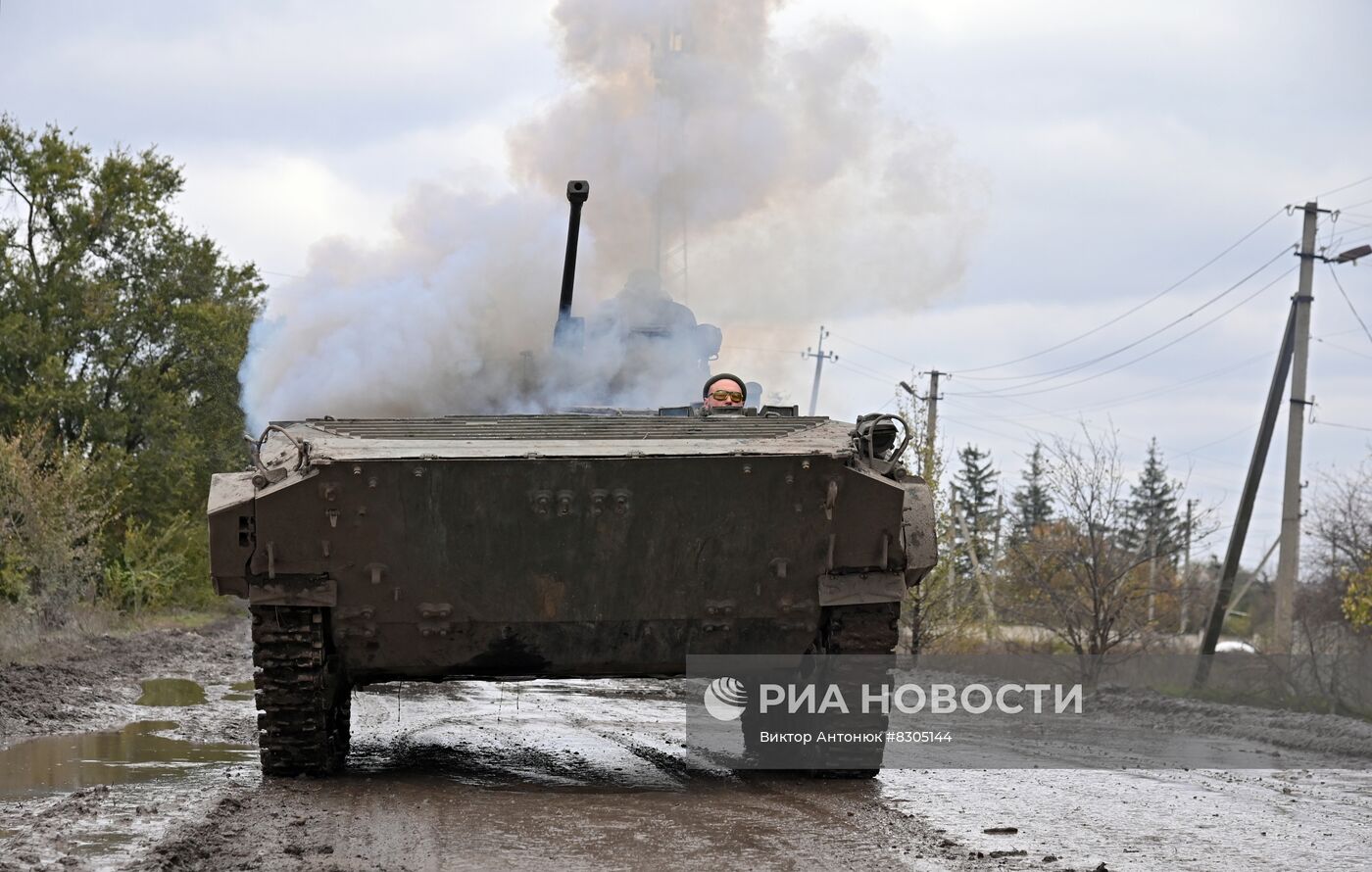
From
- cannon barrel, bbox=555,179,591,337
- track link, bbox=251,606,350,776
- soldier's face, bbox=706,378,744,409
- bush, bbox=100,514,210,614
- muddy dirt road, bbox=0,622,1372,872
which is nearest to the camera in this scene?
muddy dirt road, bbox=0,622,1372,872

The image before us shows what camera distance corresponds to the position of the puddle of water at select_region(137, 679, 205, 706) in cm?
1364

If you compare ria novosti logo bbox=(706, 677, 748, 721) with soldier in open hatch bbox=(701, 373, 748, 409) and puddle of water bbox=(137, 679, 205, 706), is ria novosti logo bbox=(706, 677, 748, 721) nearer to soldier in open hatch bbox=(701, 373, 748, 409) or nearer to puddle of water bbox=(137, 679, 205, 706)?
soldier in open hatch bbox=(701, 373, 748, 409)

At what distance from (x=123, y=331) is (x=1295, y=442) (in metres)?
21.7

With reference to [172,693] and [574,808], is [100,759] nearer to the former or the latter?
[574,808]

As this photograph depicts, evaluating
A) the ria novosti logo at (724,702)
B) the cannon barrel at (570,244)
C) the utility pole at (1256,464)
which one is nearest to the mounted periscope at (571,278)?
the cannon barrel at (570,244)

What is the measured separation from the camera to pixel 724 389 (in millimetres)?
11234

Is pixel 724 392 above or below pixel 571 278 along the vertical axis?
below

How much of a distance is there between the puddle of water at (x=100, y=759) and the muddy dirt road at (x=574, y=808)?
24mm

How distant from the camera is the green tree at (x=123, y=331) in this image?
101ft

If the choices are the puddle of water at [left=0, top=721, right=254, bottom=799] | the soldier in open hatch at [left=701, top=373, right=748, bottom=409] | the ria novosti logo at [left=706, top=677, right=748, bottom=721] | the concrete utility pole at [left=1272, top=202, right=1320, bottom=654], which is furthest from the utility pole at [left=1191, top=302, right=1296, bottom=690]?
the puddle of water at [left=0, top=721, right=254, bottom=799]

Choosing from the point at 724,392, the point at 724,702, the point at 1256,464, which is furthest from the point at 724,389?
the point at 1256,464

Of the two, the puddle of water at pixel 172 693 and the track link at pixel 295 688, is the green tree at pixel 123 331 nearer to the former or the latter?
the puddle of water at pixel 172 693

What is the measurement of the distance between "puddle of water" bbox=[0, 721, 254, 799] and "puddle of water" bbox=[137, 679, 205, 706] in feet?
7.01

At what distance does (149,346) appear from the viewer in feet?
107
